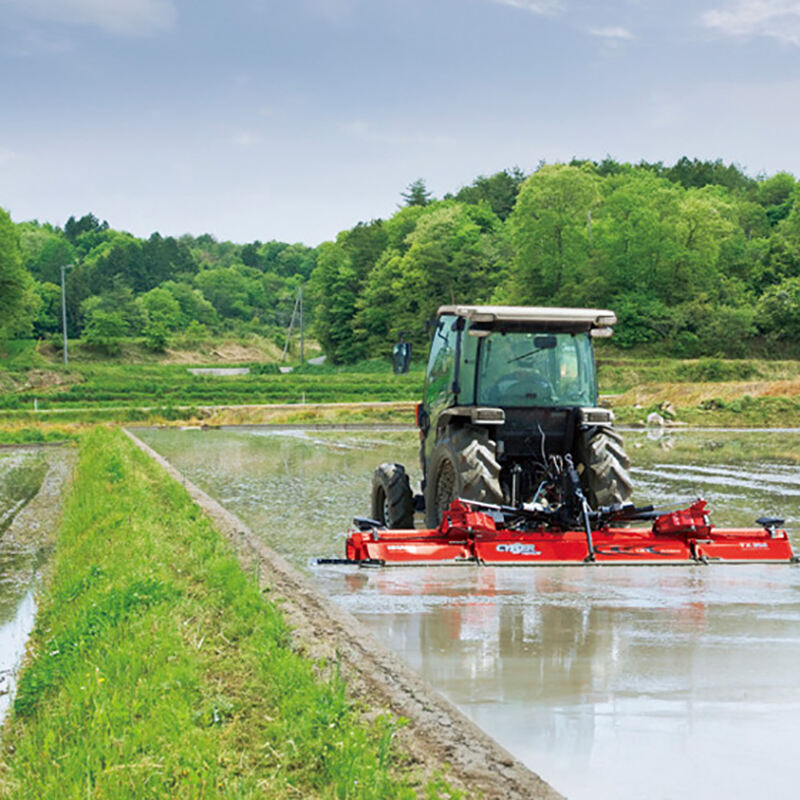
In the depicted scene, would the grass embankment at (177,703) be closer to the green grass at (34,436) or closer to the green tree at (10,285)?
the green grass at (34,436)

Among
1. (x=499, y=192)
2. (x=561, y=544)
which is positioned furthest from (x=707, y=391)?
(x=499, y=192)

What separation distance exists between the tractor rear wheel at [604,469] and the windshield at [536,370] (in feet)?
1.52

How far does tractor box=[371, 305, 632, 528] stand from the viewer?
984 cm

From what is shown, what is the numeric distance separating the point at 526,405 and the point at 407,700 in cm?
487

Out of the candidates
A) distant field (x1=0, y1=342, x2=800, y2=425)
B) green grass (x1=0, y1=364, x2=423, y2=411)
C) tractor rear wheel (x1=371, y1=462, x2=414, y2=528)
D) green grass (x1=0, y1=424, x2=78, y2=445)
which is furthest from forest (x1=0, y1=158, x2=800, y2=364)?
tractor rear wheel (x1=371, y1=462, x2=414, y2=528)

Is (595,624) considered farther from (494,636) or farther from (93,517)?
(93,517)

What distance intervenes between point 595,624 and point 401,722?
2.89 metres

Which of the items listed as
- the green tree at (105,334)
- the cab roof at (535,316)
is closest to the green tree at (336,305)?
the green tree at (105,334)

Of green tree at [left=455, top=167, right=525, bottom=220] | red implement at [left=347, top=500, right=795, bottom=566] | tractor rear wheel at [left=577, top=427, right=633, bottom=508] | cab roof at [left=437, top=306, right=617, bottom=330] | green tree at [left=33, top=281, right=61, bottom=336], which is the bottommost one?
red implement at [left=347, top=500, right=795, bottom=566]

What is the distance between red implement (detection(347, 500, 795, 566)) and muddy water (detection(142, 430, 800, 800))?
31cm

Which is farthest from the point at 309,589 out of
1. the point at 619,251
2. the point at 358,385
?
the point at 619,251

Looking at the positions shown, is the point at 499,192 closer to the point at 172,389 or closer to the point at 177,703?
the point at 172,389

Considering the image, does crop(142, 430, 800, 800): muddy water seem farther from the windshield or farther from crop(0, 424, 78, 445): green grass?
crop(0, 424, 78, 445): green grass

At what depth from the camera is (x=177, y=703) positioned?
5355mm
